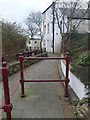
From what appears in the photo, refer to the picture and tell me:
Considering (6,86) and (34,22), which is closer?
(6,86)

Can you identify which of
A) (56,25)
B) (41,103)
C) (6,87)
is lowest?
(41,103)

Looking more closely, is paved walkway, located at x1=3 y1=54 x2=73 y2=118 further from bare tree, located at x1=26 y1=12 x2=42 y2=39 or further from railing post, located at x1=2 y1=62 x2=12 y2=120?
bare tree, located at x1=26 y1=12 x2=42 y2=39

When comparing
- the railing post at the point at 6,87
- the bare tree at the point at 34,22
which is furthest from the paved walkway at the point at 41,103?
the bare tree at the point at 34,22

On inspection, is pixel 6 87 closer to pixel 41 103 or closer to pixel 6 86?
pixel 6 86

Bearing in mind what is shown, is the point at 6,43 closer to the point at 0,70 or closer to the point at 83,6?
the point at 0,70

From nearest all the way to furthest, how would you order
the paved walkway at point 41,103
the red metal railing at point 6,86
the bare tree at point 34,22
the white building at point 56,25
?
the red metal railing at point 6,86 → the paved walkway at point 41,103 → the white building at point 56,25 → the bare tree at point 34,22

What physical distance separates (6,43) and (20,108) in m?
5.67

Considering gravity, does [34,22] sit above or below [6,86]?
above

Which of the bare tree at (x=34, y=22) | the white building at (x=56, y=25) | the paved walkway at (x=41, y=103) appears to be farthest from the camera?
the bare tree at (x=34, y=22)

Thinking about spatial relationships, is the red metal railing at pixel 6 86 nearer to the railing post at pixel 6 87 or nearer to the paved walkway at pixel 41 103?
the railing post at pixel 6 87

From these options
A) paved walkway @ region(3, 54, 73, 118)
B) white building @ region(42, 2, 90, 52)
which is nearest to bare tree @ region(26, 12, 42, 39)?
white building @ region(42, 2, 90, 52)

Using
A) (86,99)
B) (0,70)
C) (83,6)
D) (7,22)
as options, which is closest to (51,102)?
(86,99)

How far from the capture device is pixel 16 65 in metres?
7.21

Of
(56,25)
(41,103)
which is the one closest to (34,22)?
(56,25)
